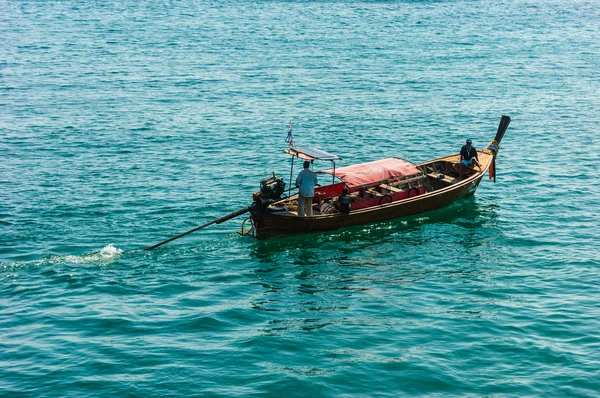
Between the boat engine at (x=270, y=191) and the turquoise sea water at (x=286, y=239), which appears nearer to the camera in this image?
the turquoise sea water at (x=286, y=239)

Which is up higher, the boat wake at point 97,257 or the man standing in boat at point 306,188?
the man standing in boat at point 306,188

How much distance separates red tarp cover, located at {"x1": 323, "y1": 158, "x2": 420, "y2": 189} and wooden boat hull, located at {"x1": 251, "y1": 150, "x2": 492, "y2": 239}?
1.32 metres

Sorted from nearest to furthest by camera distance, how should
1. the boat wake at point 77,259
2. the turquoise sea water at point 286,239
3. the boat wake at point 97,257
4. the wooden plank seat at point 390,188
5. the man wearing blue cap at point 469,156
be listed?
1. the turquoise sea water at point 286,239
2. the boat wake at point 77,259
3. the boat wake at point 97,257
4. the wooden plank seat at point 390,188
5. the man wearing blue cap at point 469,156

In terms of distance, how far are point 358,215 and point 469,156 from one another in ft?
23.3

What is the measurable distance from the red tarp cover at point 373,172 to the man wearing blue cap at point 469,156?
270cm

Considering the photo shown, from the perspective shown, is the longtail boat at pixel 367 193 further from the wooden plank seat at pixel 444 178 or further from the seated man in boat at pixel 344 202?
the seated man in boat at pixel 344 202

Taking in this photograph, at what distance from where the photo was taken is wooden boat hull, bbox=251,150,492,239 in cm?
2942

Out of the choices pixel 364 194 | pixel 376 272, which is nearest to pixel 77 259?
pixel 376 272

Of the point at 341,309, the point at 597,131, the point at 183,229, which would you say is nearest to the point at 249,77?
the point at 597,131

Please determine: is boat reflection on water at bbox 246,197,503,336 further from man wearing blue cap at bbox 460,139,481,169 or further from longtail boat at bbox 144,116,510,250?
man wearing blue cap at bbox 460,139,481,169

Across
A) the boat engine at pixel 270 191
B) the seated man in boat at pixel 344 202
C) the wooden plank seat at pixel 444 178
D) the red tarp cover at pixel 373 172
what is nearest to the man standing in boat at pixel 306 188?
the boat engine at pixel 270 191

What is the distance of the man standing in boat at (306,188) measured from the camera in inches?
1141

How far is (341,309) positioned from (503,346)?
16.5 feet

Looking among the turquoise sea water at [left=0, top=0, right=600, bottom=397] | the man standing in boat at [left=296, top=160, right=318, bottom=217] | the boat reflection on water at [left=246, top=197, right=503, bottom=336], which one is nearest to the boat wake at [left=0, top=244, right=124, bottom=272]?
the turquoise sea water at [left=0, top=0, right=600, bottom=397]
